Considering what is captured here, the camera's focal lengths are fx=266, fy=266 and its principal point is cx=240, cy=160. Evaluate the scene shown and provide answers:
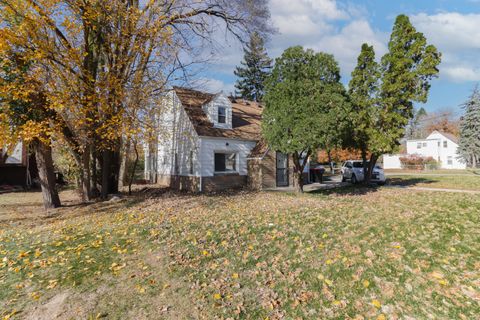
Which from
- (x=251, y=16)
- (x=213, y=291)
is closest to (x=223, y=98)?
(x=251, y=16)

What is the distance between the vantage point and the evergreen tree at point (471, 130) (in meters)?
33.5

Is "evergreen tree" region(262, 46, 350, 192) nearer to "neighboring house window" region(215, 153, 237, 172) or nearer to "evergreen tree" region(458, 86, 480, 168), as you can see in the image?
"neighboring house window" region(215, 153, 237, 172)

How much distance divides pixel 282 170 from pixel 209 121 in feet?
19.0

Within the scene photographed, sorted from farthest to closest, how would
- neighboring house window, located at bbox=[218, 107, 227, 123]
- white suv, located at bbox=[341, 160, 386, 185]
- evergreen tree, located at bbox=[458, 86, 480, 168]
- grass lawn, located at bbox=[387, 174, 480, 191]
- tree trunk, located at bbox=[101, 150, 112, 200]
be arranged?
evergreen tree, located at bbox=[458, 86, 480, 168]
white suv, located at bbox=[341, 160, 386, 185]
neighboring house window, located at bbox=[218, 107, 227, 123]
grass lawn, located at bbox=[387, 174, 480, 191]
tree trunk, located at bbox=[101, 150, 112, 200]

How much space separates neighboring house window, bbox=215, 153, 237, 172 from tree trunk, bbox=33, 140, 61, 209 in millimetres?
8525

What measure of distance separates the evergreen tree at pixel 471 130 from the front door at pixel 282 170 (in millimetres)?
30848

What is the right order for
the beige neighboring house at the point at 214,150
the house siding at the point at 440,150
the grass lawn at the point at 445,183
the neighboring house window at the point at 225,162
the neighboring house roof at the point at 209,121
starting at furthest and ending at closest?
1. the house siding at the point at 440,150
2. the neighboring house window at the point at 225,162
3. the neighboring house roof at the point at 209,121
4. the beige neighboring house at the point at 214,150
5. the grass lawn at the point at 445,183

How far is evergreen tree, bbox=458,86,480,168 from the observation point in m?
33.5

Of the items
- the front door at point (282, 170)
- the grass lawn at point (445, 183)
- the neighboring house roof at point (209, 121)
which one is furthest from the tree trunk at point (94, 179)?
the grass lawn at point (445, 183)

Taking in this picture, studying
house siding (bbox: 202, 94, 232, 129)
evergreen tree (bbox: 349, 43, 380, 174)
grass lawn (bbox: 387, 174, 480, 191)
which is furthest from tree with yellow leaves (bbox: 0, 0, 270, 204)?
grass lawn (bbox: 387, 174, 480, 191)

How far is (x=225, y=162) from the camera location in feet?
56.6

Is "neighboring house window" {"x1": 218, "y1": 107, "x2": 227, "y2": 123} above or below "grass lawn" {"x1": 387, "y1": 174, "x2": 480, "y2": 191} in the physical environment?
above

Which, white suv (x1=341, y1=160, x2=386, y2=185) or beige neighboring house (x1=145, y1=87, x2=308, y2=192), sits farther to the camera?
white suv (x1=341, y1=160, x2=386, y2=185)

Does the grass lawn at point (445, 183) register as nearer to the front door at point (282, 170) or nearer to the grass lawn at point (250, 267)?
the front door at point (282, 170)
